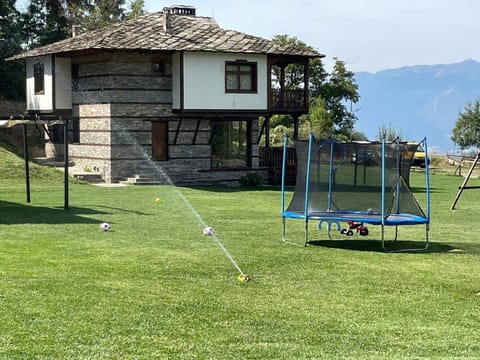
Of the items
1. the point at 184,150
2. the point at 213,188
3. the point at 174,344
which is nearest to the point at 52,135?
the point at 184,150

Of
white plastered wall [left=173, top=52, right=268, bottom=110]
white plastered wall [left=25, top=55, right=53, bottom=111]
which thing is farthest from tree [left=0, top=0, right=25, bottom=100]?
white plastered wall [left=173, top=52, right=268, bottom=110]

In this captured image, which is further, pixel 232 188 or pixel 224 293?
A: pixel 232 188

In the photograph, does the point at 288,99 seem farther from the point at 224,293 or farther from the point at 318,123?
the point at 224,293

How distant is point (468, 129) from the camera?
81.7m

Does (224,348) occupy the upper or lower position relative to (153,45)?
lower

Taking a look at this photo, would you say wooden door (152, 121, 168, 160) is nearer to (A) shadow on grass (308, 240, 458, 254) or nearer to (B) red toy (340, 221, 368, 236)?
(B) red toy (340, 221, 368, 236)

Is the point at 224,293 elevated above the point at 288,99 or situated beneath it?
situated beneath

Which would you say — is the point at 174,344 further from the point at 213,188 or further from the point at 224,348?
the point at 213,188

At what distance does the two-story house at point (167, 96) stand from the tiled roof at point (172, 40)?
5cm

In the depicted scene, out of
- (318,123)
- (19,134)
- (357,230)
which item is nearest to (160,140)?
(19,134)

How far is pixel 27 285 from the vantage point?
11281 millimetres

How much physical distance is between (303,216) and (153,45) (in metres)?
20.2

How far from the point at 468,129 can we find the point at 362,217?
68174mm

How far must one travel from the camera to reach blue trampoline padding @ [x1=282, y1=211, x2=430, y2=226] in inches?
641
